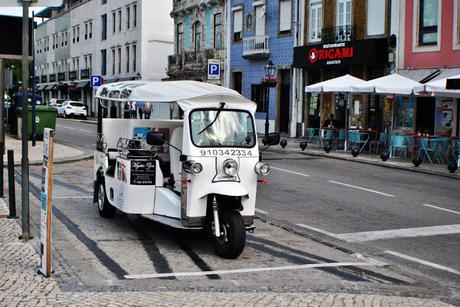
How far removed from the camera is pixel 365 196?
13742mm

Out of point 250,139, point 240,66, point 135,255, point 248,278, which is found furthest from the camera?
point 240,66

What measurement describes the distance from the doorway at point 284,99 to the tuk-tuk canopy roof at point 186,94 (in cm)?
2399

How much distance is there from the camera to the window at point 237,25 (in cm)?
3775

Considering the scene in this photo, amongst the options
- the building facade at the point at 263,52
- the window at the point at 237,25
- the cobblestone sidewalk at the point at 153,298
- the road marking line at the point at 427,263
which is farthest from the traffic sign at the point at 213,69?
the cobblestone sidewalk at the point at 153,298

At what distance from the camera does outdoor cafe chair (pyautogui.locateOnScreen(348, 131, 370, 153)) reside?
79.4 ft

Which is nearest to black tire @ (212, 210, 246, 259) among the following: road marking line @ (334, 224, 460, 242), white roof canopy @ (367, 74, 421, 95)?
road marking line @ (334, 224, 460, 242)

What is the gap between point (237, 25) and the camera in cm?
3819

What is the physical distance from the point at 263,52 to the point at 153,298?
2972cm

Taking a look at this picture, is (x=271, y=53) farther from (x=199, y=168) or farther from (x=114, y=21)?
(x=199, y=168)

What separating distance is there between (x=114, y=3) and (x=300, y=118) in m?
30.4

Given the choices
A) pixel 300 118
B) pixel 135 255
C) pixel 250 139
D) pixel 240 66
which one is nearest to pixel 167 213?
pixel 135 255

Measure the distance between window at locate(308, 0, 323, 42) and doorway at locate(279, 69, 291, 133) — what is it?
8.26 ft

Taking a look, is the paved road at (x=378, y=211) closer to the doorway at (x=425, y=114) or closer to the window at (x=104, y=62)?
the doorway at (x=425, y=114)

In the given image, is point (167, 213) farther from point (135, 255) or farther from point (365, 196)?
point (365, 196)
